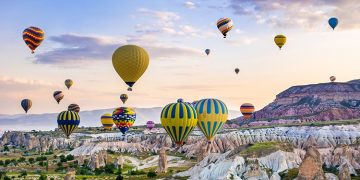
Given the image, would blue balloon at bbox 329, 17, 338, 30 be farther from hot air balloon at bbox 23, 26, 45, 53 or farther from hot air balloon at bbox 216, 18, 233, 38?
hot air balloon at bbox 23, 26, 45, 53

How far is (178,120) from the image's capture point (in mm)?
86625

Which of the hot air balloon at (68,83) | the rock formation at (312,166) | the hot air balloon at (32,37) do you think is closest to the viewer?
the rock formation at (312,166)

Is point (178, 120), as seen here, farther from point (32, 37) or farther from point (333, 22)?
point (333, 22)

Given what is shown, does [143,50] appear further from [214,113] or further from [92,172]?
[92,172]

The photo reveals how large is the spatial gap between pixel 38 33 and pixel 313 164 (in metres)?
71.3

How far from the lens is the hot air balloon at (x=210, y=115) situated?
307ft

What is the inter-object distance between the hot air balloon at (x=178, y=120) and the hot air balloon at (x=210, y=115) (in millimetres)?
5300

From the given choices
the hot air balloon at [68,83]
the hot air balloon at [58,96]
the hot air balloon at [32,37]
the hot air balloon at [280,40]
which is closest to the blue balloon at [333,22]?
the hot air balloon at [280,40]

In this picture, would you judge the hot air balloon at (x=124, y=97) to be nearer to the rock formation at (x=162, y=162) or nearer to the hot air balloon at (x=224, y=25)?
the rock formation at (x=162, y=162)

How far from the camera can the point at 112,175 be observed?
12694 centimetres

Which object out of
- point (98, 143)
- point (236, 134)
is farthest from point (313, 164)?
point (98, 143)

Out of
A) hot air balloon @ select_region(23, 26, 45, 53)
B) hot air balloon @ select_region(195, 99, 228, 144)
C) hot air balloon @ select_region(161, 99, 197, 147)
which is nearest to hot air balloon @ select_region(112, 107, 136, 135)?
hot air balloon @ select_region(23, 26, 45, 53)

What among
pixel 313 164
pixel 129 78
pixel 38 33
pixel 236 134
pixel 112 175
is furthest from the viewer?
pixel 236 134

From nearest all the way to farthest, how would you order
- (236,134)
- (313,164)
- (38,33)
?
(313,164) < (38,33) < (236,134)
